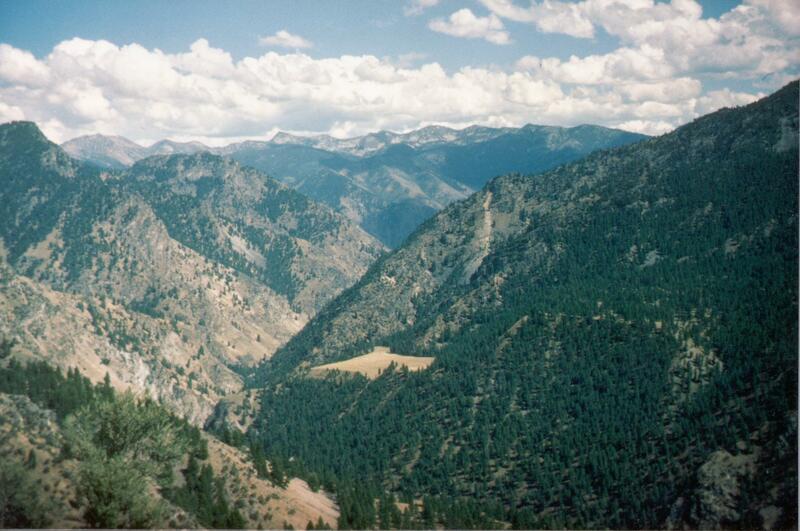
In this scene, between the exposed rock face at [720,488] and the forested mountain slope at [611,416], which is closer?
the exposed rock face at [720,488]

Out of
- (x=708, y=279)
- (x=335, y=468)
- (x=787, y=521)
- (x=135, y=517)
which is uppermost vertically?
(x=708, y=279)

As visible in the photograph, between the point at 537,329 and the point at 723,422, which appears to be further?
the point at 537,329

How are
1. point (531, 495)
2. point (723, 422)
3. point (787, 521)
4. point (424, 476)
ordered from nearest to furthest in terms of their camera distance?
point (787, 521) < point (723, 422) < point (531, 495) < point (424, 476)

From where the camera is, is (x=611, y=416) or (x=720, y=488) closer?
(x=720, y=488)

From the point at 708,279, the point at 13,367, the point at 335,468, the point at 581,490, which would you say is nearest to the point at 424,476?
the point at 335,468

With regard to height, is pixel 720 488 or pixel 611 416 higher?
pixel 611 416

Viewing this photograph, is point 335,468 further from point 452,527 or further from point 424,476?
point 452,527

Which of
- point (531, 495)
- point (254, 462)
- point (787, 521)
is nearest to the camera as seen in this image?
point (787, 521)

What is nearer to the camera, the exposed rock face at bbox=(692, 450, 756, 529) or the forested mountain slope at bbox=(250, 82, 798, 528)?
the exposed rock face at bbox=(692, 450, 756, 529)

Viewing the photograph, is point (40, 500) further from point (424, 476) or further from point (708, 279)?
point (708, 279)

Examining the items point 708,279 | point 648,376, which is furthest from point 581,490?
point 708,279

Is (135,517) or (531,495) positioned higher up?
(135,517)
